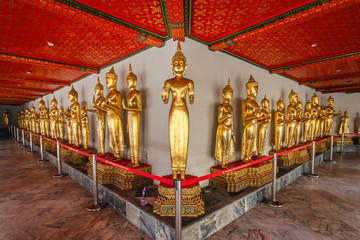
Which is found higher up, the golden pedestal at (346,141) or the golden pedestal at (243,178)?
the golden pedestal at (243,178)

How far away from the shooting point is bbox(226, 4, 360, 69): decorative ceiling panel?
116 inches

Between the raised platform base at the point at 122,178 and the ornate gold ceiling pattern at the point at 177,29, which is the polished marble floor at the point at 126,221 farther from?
the ornate gold ceiling pattern at the point at 177,29

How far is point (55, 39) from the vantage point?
354 centimetres

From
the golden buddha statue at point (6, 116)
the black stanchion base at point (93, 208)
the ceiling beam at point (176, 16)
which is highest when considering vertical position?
the ceiling beam at point (176, 16)

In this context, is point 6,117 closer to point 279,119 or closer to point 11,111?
point 11,111

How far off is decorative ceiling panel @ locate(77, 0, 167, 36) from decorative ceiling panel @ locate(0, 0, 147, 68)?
2.25 ft

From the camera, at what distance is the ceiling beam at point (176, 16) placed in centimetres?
223

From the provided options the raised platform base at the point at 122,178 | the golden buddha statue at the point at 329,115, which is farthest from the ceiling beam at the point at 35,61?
the golden buddha statue at the point at 329,115

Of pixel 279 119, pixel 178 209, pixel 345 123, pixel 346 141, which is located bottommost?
pixel 346 141

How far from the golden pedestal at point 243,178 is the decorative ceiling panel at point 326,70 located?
3.39 m

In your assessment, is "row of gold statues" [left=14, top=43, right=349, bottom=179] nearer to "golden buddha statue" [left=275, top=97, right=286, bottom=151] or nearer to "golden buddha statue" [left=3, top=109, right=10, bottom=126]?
"golden buddha statue" [left=275, top=97, right=286, bottom=151]

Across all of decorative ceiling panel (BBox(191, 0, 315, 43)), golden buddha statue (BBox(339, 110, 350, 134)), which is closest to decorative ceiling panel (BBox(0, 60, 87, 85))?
decorative ceiling panel (BBox(191, 0, 315, 43))

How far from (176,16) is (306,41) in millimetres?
2918

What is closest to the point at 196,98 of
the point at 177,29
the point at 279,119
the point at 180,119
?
the point at 180,119
